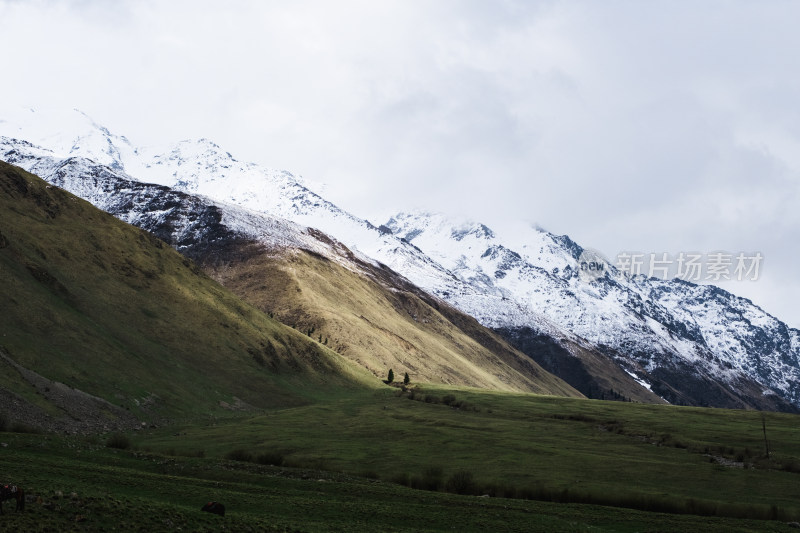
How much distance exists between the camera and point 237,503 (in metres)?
41.2

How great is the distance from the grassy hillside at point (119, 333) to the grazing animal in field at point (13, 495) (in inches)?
1464

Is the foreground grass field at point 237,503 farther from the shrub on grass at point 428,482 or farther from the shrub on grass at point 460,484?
the shrub on grass at point 460,484

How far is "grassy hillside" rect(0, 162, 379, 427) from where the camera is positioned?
3314 inches

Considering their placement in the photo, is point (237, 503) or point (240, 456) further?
point (240, 456)

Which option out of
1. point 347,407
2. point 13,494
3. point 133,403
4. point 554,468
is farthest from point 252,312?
point 13,494

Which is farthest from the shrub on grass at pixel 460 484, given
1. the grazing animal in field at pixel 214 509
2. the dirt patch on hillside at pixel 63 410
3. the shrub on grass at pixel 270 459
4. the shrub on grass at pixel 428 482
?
the dirt patch on hillside at pixel 63 410

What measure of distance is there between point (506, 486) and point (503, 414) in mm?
75795

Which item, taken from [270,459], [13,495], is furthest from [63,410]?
[13,495]

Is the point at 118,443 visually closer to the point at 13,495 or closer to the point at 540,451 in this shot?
the point at 13,495

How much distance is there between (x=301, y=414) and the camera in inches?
4505

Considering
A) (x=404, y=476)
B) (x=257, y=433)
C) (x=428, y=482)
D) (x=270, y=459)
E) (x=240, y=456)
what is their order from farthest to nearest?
(x=257, y=433), (x=240, y=456), (x=270, y=459), (x=404, y=476), (x=428, y=482)

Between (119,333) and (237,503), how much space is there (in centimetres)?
7907

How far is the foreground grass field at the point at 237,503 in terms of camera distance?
32.7m

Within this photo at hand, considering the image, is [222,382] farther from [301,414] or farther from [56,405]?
[56,405]
